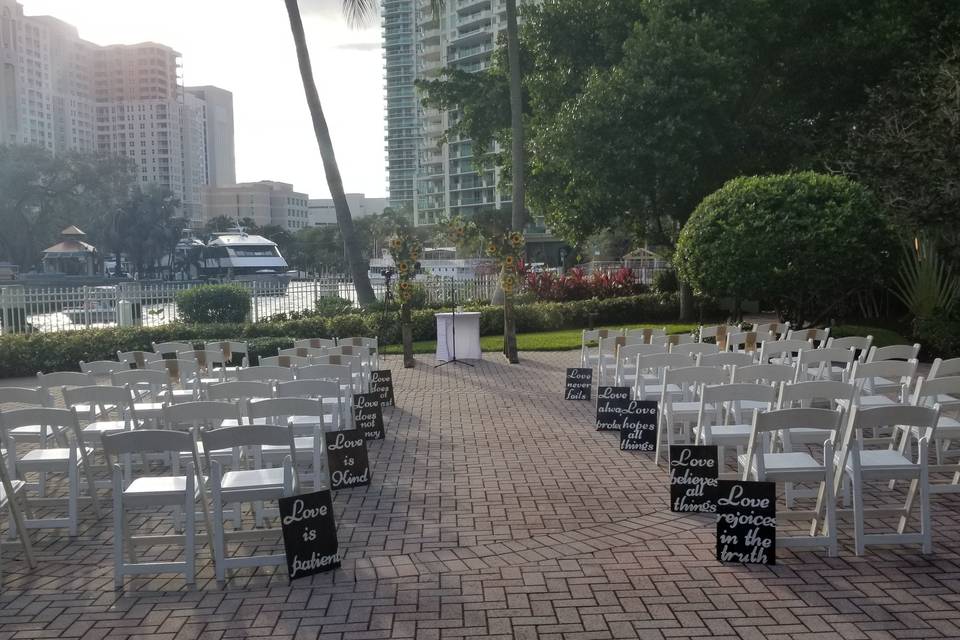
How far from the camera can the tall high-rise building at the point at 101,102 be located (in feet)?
316

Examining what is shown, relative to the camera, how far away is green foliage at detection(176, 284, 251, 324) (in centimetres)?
2039

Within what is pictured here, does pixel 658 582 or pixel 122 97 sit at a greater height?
pixel 122 97

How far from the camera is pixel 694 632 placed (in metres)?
4.55

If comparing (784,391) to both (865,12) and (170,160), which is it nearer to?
(865,12)

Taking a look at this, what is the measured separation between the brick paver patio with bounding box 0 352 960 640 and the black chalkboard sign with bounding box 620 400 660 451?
3.56 ft

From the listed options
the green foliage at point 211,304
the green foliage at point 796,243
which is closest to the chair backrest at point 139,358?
the green foliage at point 211,304

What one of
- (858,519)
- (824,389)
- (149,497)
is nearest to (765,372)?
(824,389)

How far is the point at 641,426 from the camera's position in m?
8.90

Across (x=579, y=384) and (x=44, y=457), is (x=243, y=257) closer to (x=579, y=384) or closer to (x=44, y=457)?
(x=579, y=384)

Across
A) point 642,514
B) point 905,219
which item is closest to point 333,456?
point 642,514

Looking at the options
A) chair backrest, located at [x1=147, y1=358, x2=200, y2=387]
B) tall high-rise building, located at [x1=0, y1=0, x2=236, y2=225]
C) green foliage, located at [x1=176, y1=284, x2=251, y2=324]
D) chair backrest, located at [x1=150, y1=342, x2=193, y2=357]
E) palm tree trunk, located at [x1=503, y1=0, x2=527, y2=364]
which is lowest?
chair backrest, located at [x1=147, y1=358, x2=200, y2=387]

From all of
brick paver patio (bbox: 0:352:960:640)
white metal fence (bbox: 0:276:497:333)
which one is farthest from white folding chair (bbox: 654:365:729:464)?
white metal fence (bbox: 0:276:497:333)

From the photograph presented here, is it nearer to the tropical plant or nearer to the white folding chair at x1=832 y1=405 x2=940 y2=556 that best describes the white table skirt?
the tropical plant

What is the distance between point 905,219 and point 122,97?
133580 millimetres
